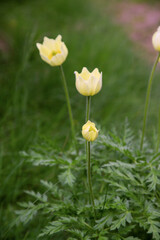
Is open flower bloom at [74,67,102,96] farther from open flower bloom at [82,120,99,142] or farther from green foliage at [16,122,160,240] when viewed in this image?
green foliage at [16,122,160,240]

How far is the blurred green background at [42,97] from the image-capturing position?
2021 mm

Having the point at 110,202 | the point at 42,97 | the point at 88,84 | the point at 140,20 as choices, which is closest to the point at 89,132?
the point at 88,84

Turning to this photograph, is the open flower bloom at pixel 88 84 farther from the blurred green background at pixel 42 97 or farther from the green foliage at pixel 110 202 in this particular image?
the blurred green background at pixel 42 97

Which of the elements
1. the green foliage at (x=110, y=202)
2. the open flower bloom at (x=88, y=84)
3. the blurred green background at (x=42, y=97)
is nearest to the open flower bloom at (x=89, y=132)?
the open flower bloom at (x=88, y=84)

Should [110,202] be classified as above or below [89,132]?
below

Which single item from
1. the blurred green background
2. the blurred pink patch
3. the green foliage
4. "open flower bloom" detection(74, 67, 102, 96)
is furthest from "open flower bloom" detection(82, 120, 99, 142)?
the blurred pink patch

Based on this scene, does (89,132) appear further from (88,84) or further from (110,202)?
(110,202)

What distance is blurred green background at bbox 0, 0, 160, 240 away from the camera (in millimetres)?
2021

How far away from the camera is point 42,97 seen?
10.4 feet

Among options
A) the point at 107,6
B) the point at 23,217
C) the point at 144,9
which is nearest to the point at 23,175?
the point at 23,217

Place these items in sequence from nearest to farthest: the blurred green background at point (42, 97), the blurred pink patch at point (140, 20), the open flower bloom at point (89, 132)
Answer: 1. the open flower bloom at point (89, 132)
2. the blurred green background at point (42, 97)
3. the blurred pink patch at point (140, 20)

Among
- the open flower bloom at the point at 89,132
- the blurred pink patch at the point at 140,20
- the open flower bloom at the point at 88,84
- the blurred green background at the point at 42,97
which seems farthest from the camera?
the blurred pink patch at the point at 140,20

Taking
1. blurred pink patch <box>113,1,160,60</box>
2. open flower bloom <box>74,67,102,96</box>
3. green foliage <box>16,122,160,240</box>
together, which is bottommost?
green foliage <box>16,122,160,240</box>

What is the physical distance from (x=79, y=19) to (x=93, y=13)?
0.75m
